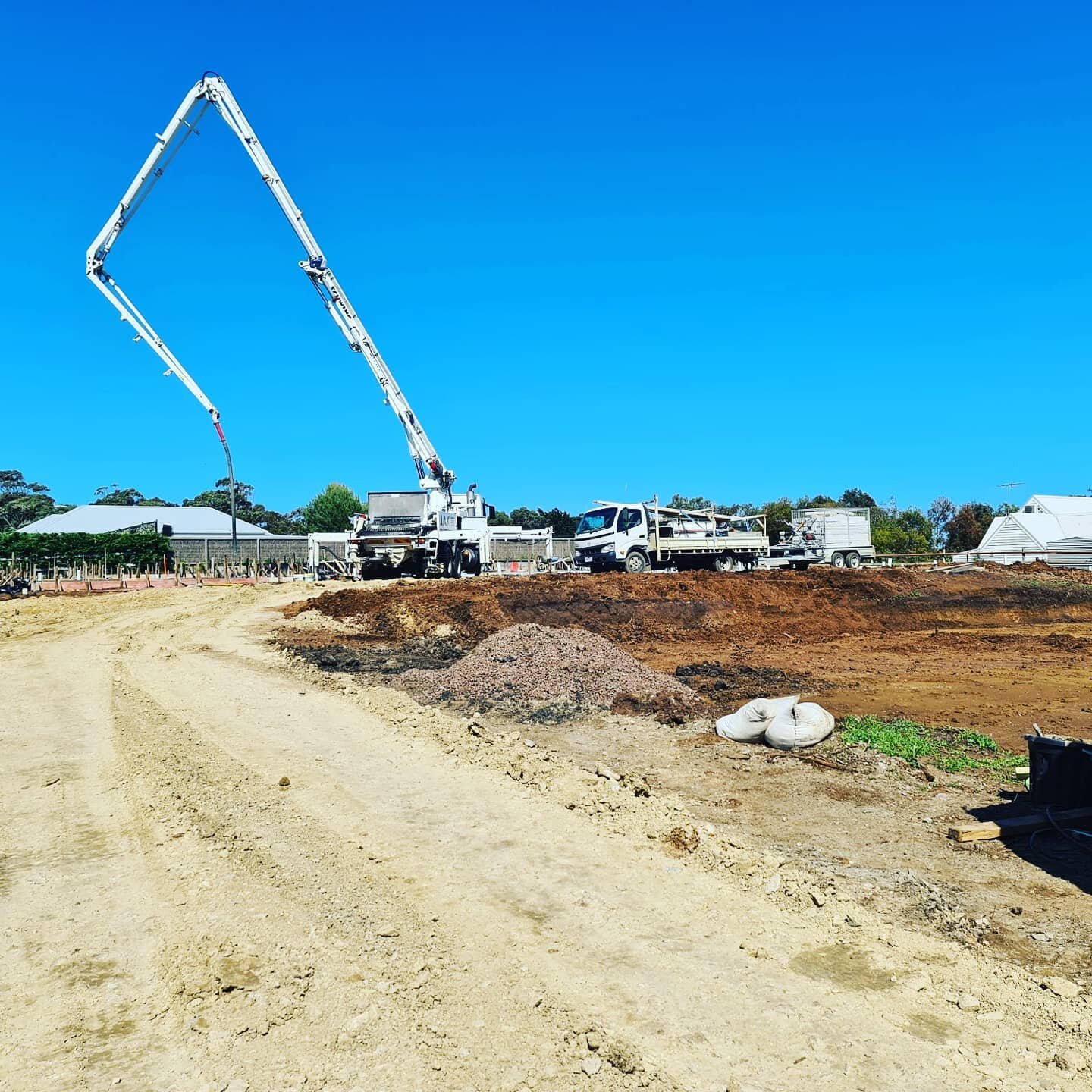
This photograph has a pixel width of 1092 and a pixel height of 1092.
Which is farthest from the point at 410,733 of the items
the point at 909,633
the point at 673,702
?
the point at 909,633

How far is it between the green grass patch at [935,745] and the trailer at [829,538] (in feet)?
97.6

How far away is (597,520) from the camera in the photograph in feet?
106

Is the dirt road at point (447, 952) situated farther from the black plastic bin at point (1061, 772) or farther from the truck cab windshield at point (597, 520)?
the truck cab windshield at point (597, 520)

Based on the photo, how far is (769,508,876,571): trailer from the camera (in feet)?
128

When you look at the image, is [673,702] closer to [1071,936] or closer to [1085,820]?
[1085,820]

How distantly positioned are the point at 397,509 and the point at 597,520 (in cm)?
699

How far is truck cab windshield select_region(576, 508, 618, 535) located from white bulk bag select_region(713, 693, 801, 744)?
881 inches

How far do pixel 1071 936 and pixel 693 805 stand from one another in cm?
Result: 296

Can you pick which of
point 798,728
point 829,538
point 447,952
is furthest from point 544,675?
point 829,538

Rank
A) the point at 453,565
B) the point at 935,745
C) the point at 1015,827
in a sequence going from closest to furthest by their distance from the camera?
the point at 1015,827, the point at 935,745, the point at 453,565

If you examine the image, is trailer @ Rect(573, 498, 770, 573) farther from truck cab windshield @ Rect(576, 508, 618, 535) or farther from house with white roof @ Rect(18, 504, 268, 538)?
house with white roof @ Rect(18, 504, 268, 538)

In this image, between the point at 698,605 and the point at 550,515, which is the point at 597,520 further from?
the point at 550,515

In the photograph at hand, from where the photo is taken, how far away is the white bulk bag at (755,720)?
363 inches

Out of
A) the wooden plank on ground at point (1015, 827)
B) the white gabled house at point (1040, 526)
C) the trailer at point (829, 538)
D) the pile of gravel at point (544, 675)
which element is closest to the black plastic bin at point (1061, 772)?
the wooden plank on ground at point (1015, 827)
